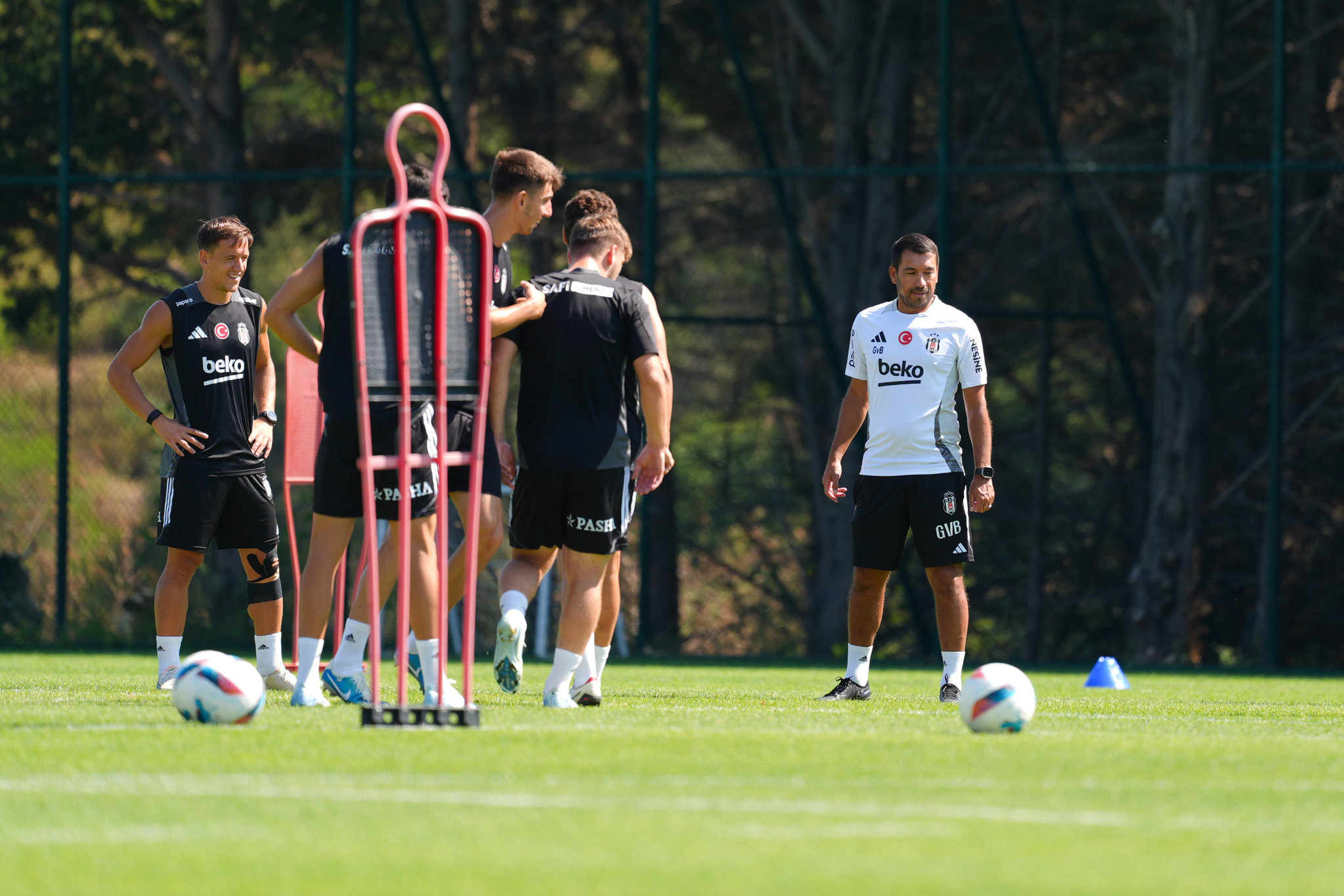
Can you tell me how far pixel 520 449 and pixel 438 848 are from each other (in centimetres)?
333

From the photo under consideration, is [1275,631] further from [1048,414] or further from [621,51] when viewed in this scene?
[621,51]

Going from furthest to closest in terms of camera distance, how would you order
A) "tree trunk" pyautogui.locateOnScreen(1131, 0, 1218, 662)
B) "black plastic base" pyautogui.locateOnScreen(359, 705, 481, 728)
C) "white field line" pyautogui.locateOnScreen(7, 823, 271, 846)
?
1. "tree trunk" pyautogui.locateOnScreen(1131, 0, 1218, 662)
2. "black plastic base" pyautogui.locateOnScreen(359, 705, 481, 728)
3. "white field line" pyautogui.locateOnScreen(7, 823, 271, 846)

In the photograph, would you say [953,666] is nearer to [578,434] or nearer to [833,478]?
[833,478]

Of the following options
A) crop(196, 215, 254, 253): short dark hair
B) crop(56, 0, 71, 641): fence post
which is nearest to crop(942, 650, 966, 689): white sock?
crop(196, 215, 254, 253): short dark hair

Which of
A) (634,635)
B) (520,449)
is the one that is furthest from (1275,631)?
(520,449)

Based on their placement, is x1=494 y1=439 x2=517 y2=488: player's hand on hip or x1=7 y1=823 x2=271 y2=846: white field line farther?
x1=494 y1=439 x2=517 y2=488: player's hand on hip

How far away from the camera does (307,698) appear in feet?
23.5

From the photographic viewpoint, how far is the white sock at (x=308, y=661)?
7.19 m

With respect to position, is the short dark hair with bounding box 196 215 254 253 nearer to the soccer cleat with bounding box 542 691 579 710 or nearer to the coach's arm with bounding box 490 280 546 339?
the coach's arm with bounding box 490 280 546 339

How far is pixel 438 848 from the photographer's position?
4.11 meters

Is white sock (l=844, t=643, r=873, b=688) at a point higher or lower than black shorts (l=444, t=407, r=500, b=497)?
lower

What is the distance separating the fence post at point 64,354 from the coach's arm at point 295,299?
8865 millimetres

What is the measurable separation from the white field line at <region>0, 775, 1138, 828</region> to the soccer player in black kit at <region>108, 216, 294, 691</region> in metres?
3.40

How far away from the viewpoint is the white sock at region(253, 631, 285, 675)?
8.38 m
